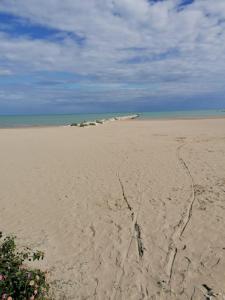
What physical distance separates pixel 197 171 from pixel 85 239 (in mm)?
5964

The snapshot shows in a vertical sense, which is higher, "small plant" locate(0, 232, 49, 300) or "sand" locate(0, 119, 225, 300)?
"small plant" locate(0, 232, 49, 300)

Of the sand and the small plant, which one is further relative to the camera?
the sand

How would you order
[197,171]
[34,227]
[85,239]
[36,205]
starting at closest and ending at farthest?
1. [85,239]
2. [34,227]
3. [36,205]
4. [197,171]

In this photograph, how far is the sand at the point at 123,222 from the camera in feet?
17.1

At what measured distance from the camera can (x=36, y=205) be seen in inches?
346

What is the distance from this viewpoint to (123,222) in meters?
7.39

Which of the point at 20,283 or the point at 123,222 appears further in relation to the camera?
the point at 123,222

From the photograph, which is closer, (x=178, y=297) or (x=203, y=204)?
(x=178, y=297)

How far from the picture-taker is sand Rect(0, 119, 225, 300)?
17.1 feet

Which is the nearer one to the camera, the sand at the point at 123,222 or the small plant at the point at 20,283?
the small plant at the point at 20,283

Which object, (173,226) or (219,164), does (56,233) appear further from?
(219,164)

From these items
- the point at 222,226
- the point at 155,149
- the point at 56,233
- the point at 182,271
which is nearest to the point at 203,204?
the point at 222,226

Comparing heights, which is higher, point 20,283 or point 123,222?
point 20,283

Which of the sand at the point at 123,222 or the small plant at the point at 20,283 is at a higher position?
the small plant at the point at 20,283
